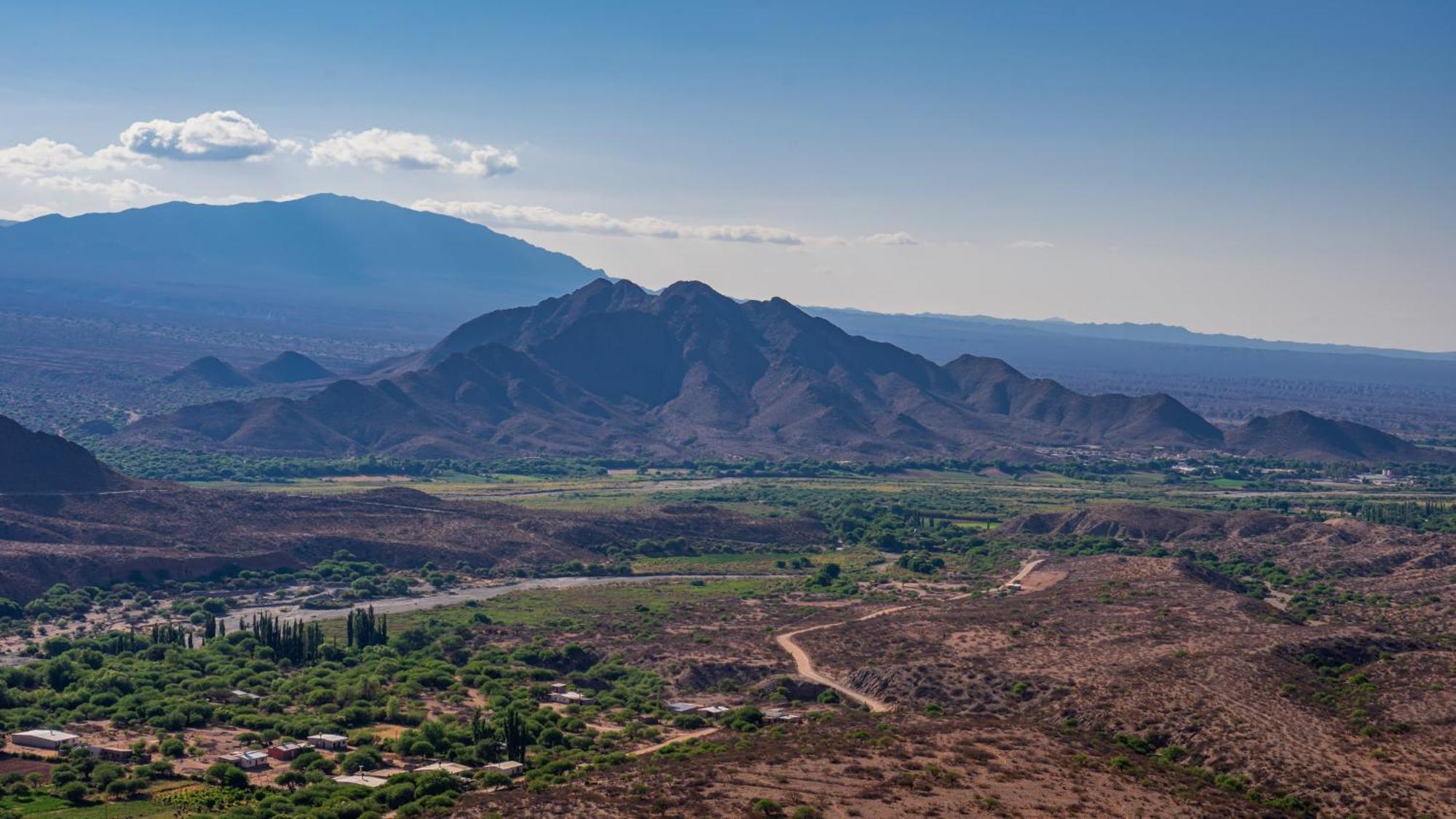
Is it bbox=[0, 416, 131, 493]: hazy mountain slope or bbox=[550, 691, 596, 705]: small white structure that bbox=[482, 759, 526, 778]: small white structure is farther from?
bbox=[0, 416, 131, 493]: hazy mountain slope

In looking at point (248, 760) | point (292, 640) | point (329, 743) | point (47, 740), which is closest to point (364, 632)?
point (292, 640)

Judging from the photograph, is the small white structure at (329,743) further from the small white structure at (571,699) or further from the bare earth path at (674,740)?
the small white structure at (571,699)

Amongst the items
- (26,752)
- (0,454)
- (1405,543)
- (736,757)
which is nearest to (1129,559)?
(1405,543)

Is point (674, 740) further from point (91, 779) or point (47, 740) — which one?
point (47, 740)

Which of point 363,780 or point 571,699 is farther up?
point 363,780

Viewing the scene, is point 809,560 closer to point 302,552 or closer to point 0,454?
point 302,552

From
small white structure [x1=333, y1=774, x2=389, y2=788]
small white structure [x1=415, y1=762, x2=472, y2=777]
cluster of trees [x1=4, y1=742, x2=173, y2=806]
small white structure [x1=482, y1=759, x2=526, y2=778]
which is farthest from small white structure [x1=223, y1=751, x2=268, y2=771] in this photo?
small white structure [x1=482, y1=759, x2=526, y2=778]
